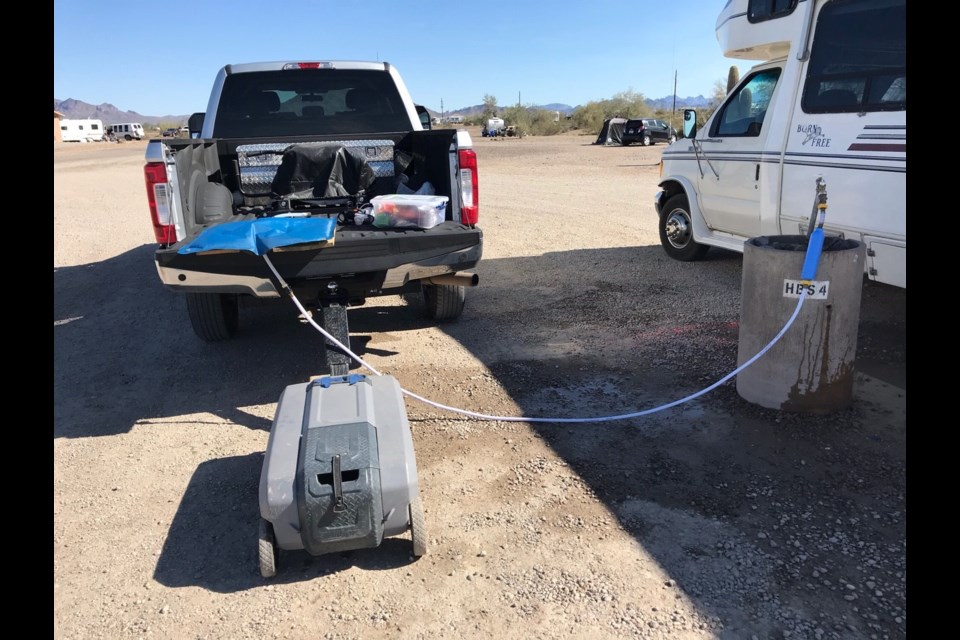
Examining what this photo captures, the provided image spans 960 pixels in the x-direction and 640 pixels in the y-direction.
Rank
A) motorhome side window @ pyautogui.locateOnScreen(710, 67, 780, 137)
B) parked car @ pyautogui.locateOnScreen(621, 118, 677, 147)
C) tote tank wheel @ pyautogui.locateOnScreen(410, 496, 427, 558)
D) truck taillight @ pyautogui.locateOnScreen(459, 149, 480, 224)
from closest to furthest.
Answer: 1. tote tank wheel @ pyautogui.locateOnScreen(410, 496, 427, 558)
2. truck taillight @ pyautogui.locateOnScreen(459, 149, 480, 224)
3. motorhome side window @ pyautogui.locateOnScreen(710, 67, 780, 137)
4. parked car @ pyautogui.locateOnScreen(621, 118, 677, 147)

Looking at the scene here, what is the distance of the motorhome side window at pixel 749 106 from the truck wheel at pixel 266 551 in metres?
5.60

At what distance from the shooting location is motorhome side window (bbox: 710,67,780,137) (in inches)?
252

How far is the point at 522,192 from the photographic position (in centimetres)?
1576

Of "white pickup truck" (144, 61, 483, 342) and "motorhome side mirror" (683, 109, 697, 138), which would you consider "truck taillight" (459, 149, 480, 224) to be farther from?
"motorhome side mirror" (683, 109, 697, 138)

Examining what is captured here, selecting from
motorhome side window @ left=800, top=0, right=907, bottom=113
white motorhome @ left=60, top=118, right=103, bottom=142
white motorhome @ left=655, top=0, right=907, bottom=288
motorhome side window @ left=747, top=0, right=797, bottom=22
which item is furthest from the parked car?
white motorhome @ left=60, top=118, right=103, bottom=142

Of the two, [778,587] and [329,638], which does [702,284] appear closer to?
[778,587]

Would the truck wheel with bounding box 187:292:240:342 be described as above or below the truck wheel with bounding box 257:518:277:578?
above

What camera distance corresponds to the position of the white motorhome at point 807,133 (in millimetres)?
4934

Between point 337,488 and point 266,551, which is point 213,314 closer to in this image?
point 266,551

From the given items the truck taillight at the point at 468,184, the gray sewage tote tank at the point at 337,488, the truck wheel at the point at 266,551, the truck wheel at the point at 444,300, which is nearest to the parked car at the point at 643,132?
the truck wheel at the point at 444,300

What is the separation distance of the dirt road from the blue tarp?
1.10 metres

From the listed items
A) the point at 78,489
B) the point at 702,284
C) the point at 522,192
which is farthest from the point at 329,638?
the point at 522,192

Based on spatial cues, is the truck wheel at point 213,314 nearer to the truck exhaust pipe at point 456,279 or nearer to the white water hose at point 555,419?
the white water hose at point 555,419
